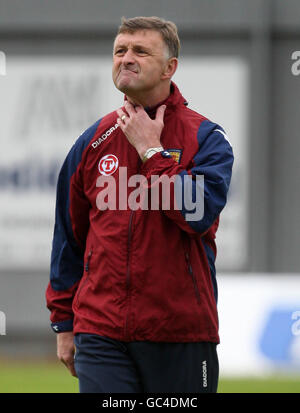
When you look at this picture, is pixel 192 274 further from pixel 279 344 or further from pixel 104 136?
pixel 279 344

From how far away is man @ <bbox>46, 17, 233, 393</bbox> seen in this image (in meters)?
4.18

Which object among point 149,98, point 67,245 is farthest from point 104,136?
point 67,245

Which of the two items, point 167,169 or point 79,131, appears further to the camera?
point 79,131

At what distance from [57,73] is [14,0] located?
1258 millimetres

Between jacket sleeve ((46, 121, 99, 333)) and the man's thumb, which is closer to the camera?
the man's thumb

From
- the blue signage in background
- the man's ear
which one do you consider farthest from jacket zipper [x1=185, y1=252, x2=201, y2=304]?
the blue signage in background

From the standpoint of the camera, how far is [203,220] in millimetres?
4129

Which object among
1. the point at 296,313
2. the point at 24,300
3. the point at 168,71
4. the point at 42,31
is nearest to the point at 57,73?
the point at 42,31

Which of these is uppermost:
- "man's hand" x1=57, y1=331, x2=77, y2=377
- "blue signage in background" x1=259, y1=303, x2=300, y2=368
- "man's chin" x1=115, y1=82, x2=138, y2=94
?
"man's chin" x1=115, y1=82, x2=138, y2=94

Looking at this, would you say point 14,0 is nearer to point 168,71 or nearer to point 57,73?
point 57,73

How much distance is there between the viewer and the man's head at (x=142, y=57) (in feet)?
14.2

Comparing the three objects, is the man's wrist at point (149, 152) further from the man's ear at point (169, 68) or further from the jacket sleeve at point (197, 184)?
the man's ear at point (169, 68)

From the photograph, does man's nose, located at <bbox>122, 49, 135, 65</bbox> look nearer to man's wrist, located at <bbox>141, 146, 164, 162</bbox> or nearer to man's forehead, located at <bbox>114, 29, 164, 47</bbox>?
man's forehead, located at <bbox>114, 29, 164, 47</bbox>

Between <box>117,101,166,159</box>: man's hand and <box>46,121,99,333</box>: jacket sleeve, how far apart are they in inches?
10.2
